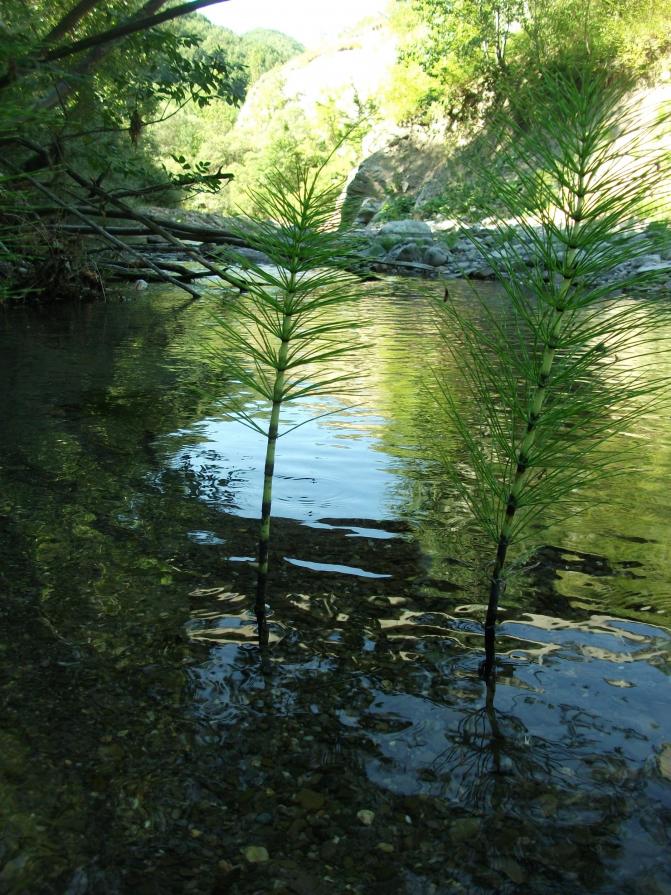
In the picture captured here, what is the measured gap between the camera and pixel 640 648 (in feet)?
11.0

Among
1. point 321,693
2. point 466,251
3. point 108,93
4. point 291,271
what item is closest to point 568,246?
point 291,271

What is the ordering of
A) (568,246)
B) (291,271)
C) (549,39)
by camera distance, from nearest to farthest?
1. (568,246)
2. (549,39)
3. (291,271)

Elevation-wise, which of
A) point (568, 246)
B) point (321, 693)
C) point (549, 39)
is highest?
point (549, 39)

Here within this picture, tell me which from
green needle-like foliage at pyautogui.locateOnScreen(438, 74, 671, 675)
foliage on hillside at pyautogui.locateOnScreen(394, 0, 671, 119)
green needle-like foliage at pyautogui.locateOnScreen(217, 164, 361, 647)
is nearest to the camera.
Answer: green needle-like foliage at pyautogui.locateOnScreen(438, 74, 671, 675)

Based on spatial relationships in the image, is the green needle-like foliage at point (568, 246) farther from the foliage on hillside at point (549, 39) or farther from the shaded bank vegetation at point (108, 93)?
the shaded bank vegetation at point (108, 93)

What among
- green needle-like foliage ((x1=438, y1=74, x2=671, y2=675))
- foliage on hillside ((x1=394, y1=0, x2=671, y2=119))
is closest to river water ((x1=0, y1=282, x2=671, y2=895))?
green needle-like foliage ((x1=438, y1=74, x2=671, y2=675))

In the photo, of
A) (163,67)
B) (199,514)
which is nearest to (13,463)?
(199,514)

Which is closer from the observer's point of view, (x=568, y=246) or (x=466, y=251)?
(x=568, y=246)

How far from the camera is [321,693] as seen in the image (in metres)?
2.97

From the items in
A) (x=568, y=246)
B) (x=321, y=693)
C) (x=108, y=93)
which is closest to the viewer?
(x=568, y=246)

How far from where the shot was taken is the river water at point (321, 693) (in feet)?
7.21

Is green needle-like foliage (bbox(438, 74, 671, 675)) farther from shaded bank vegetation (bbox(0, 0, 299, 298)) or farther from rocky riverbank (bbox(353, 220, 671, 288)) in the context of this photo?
shaded bank vegetation (bbox(0, 0, 299, 298))

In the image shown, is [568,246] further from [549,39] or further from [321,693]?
[321,693]

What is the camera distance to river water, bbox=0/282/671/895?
2.20 m
